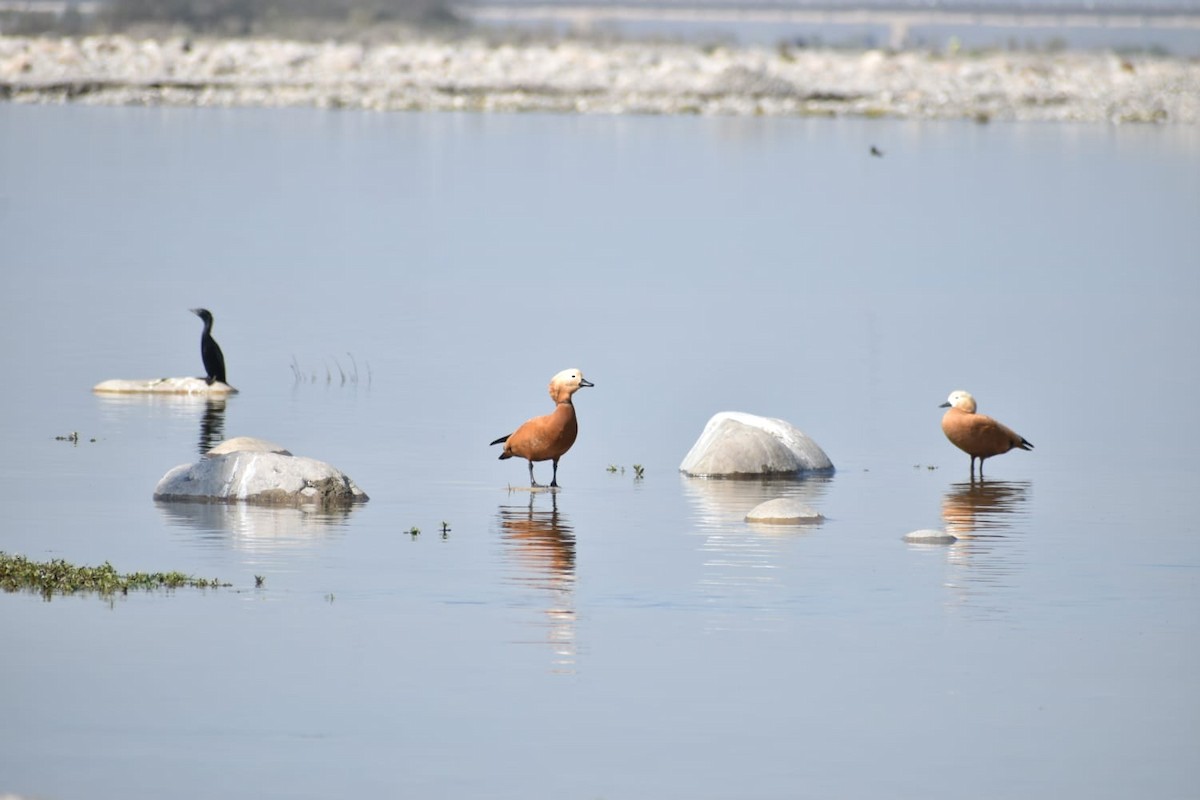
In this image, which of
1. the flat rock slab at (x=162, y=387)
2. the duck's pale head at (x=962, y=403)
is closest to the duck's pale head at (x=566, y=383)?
the duck's pale head at (x=962, y=403)

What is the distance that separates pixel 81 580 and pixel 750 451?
7668mm

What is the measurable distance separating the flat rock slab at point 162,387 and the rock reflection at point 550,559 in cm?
761

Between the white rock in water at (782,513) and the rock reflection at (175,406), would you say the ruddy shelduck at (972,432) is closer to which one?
the white rock in water at (782,513)

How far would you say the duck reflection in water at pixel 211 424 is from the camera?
23.7 meters

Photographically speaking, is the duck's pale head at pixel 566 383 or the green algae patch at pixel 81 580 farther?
the duck's pale head at pixel 566 383

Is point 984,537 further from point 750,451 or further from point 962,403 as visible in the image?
point 962,403

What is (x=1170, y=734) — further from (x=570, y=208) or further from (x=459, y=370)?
(x=570, y=208)

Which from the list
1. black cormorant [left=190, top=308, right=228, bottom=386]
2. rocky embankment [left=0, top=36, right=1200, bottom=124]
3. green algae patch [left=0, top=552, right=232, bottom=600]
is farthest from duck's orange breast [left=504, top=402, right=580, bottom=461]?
rocky embankment [left=0, top=36, right=1200, bottom=124]

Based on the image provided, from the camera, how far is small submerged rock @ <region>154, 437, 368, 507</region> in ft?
64.4

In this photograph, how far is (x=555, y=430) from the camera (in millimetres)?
21047

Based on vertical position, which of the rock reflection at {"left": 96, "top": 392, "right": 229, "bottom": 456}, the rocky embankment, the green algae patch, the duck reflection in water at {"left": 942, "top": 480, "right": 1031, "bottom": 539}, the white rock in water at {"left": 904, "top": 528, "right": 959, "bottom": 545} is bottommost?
the green algae patch

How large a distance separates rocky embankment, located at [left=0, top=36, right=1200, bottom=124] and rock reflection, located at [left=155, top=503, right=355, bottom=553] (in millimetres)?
85904

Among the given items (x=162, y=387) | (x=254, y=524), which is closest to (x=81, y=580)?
(x=254, y=524)

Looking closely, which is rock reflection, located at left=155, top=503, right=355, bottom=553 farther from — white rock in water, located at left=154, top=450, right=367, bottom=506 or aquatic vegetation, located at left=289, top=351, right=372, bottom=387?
aquatic vegetation, located at left=289, top=351, right=372, bottom=387
